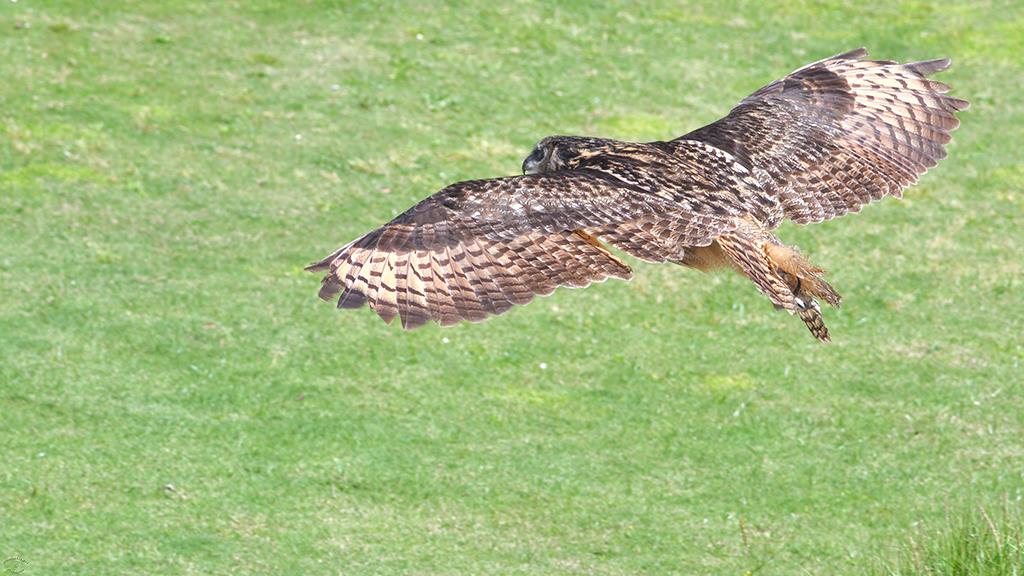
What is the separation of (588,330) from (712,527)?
273 centimetres

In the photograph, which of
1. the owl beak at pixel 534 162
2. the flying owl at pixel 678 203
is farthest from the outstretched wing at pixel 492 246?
the owl beak at pixel 534 162

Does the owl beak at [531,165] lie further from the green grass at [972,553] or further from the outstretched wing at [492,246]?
the green grass at [972,553]

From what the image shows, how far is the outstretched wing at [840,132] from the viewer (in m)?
8.73

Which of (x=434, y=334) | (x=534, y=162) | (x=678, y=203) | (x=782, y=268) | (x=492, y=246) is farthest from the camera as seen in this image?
(x=434, y=334)

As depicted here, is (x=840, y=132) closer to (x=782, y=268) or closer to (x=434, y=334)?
(x=782, y=268)

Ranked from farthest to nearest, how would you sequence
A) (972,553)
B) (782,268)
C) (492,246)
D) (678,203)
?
(972,553)
(678,203)
(782,268)
(492,246)

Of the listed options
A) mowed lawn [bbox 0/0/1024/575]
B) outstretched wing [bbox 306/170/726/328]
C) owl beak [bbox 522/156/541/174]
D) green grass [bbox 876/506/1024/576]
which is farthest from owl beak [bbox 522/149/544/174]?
green grass [bbox 876/506/1024/576]

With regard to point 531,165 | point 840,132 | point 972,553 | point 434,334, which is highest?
point 840,132

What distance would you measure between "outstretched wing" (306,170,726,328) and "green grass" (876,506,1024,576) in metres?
2.15

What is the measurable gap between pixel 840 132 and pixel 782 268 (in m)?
1.67

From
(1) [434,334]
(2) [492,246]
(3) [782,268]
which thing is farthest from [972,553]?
(1) [434,334]

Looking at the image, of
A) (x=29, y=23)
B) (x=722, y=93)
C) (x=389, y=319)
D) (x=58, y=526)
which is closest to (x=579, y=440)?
(x=58, y=526)

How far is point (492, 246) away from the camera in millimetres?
7312

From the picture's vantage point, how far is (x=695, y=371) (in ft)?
40.1
